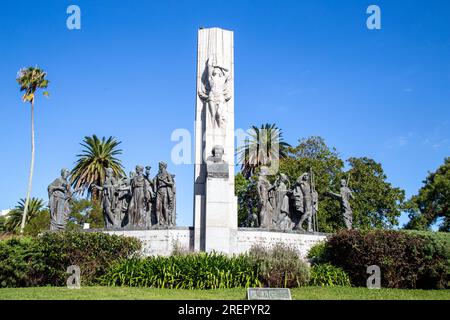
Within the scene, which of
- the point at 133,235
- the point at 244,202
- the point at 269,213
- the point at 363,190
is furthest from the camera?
the point at 244,202

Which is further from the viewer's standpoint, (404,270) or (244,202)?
(244,202)

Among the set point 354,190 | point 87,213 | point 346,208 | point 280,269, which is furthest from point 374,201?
point 87,213

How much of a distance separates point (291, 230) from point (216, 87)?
702 centimetres

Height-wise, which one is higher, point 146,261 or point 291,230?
point 291,230

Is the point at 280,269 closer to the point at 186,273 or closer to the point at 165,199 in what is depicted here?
the point at 186,273

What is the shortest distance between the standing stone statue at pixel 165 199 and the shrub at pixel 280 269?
5.25 metres

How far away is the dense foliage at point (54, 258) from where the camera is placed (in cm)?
1427

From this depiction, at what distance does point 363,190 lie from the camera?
113ft

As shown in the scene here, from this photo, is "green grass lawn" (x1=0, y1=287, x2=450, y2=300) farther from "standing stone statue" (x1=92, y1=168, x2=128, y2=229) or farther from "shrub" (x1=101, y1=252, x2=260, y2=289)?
"standing stone statue" (x1=92, y1=168, x2=128, y2=229)

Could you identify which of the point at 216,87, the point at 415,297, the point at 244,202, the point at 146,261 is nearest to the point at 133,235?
the point at 146,261

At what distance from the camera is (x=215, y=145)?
1881 cm

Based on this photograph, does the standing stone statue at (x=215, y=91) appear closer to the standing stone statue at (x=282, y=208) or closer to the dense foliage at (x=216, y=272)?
the standing stone statue at (x=282, y=208)
